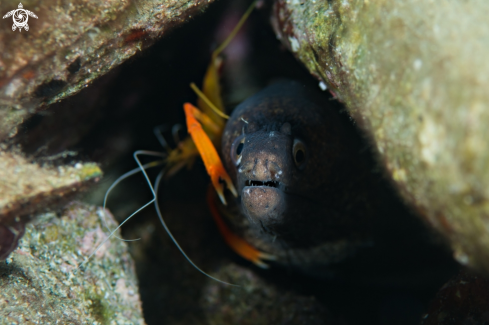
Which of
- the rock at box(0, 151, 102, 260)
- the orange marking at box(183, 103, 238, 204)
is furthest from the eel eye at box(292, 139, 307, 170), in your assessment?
the rock at box(0, 151, 102, 260)

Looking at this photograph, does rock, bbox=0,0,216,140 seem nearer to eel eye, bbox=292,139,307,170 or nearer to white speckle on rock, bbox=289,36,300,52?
white speckle on rock, bbox=289,36,300,52

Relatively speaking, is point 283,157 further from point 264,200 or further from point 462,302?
point 462,302

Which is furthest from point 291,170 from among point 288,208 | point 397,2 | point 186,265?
point 186,265

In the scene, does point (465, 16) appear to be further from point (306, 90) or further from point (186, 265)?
point (186, 265)

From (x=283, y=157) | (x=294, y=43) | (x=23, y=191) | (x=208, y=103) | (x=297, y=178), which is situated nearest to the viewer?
(x=23, y=191)

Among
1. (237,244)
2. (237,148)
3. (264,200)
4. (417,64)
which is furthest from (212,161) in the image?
(417,64)
